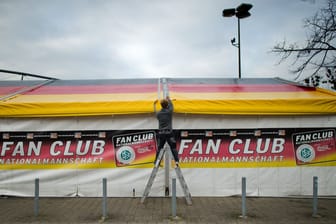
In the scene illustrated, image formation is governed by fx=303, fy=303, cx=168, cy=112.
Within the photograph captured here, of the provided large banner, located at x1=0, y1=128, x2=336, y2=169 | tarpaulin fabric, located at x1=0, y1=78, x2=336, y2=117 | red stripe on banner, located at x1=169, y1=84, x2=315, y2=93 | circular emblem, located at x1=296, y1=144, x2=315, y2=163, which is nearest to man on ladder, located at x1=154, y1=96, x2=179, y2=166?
tarpaulin fabric, located at x1=0, y1=78, x2=336, y2=117

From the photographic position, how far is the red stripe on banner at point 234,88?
31.4 ft

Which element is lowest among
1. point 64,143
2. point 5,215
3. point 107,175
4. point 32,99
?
point 5,215

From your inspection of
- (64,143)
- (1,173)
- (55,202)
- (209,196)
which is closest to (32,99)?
(64,143)

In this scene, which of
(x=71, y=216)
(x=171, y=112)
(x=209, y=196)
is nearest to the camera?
(x=71, y=216)

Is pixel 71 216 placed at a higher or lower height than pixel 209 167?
lower

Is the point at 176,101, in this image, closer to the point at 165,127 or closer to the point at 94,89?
the point at 165,127

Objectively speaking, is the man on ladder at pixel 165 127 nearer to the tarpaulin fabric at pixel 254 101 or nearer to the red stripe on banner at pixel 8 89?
the tarpaulin fabric at pixel 254 101

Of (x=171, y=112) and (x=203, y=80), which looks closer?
(x=171, y=112)

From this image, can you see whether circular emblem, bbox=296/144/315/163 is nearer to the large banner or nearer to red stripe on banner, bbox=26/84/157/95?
the large banner

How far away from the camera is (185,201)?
7785mm

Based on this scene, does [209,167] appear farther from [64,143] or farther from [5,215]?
[5,215]

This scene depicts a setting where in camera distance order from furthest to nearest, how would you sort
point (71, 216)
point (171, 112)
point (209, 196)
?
1. point (209, 196)
2. point (171, 112)
3. point (71, 216)

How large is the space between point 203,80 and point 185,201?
5.03 metres

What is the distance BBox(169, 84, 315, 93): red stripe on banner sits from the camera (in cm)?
959
